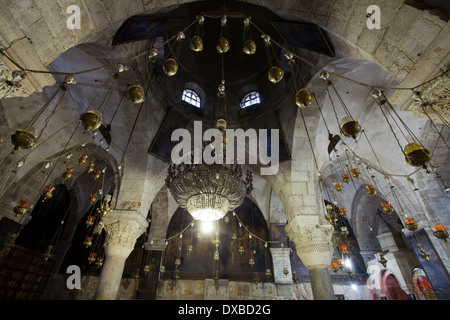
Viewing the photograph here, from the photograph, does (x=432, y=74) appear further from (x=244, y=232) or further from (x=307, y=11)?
(x=244, y=232)

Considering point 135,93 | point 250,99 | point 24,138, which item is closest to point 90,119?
point 135,93

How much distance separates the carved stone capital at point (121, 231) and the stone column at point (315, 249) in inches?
190

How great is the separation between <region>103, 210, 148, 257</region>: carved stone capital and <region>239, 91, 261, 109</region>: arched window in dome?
20.7 ft

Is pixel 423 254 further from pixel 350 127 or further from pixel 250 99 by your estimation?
pixel 250 99

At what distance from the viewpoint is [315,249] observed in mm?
6348

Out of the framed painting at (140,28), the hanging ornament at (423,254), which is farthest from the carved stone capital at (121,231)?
the hanging ornament at (423,254)

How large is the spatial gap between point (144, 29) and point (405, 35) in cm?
456

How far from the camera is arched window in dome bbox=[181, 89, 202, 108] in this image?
30.6ft

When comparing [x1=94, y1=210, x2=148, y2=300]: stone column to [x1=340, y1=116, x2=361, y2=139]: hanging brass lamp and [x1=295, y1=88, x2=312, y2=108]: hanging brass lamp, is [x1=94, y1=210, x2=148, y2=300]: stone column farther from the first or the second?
[x1=340, y1=116, x2=361, y2=139]: hanging brass lamp

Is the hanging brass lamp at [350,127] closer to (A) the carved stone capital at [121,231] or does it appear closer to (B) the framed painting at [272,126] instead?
(B) the framed painting at [272,126]

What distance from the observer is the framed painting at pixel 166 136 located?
7530 mm

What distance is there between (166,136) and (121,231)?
11.1 feet

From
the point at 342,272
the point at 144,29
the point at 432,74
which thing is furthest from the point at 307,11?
the point at 342,272
